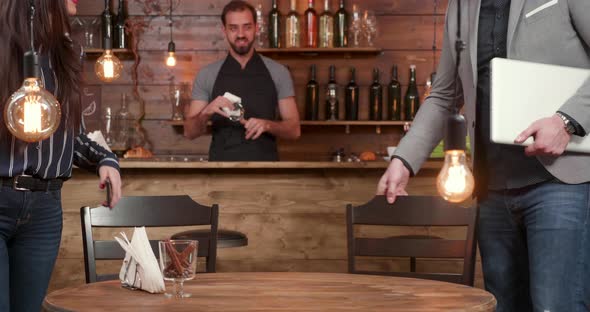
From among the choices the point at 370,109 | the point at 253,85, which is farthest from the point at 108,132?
the point at 370,109

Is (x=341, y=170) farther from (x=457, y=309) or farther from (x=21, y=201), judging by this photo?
(x=457, y=309)

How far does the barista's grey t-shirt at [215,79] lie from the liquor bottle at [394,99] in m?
1.12

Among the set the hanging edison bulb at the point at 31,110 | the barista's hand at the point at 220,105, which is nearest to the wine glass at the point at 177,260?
the hanging edison bulb at the point at 31,110

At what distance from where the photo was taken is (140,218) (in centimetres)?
254

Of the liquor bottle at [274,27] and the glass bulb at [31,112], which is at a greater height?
the liquor bottle at [274,27]

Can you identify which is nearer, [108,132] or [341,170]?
[341,170]

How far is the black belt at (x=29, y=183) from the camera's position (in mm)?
2150


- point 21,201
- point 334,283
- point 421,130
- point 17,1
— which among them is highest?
point 17,1

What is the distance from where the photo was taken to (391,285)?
1946mm

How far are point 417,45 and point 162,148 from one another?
6.69 ft

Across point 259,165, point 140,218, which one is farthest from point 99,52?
point 140,218

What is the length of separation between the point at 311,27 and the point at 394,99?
2.58ft

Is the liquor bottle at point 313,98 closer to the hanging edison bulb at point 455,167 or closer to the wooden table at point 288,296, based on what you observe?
the wooden table at point 288,296

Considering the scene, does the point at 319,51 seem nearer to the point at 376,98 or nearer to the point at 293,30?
the point at 293,30
